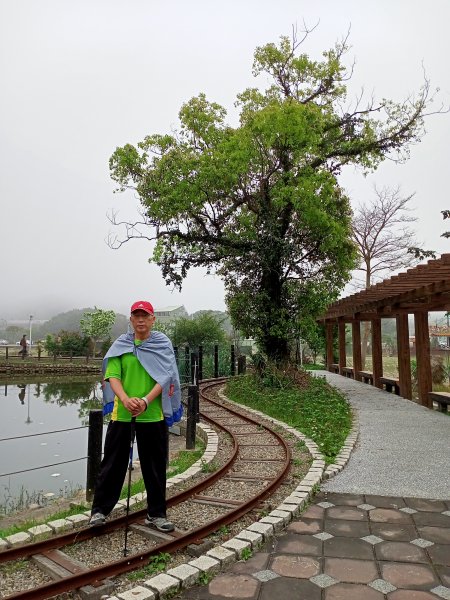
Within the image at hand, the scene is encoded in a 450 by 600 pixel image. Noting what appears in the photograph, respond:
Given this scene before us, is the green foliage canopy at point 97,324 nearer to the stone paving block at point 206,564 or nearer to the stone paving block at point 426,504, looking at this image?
the stone paving block at point 426,504

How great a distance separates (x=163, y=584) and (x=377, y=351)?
1243 centimetres

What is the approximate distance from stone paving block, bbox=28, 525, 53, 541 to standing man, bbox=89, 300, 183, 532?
0.36 metres

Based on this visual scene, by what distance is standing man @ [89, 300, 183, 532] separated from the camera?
3.48 meters

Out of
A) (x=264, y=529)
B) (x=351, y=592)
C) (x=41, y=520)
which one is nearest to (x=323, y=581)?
(x=351, y=592)

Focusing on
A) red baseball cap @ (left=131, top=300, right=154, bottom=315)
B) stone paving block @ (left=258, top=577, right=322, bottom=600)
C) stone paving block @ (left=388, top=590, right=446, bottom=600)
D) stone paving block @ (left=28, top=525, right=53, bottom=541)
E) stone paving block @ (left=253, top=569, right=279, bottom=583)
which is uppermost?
red baseball cap @ (left=131, top=300, right=154, bottom=315)

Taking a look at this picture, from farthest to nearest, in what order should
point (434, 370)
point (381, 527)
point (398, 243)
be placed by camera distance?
point (398, 243) < point (434, 370) < point (381, 527)

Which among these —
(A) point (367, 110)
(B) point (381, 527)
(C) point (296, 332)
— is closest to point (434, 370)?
(C) point (296, 332)

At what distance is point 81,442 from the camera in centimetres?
1080

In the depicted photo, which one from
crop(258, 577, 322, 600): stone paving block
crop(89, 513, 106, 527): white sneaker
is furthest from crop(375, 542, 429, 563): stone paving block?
crop(89, 513, 106, 527): white sneaker

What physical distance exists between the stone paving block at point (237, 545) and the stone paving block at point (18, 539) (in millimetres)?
1423

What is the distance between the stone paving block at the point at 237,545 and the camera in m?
3.15

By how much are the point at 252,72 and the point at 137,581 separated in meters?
14.8

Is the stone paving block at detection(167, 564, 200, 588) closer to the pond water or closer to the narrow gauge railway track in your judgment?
the narrow gauge railway track

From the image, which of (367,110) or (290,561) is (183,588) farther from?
(367,110)
